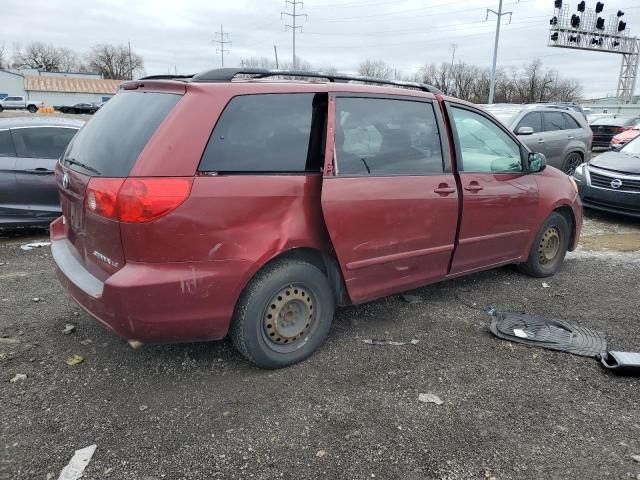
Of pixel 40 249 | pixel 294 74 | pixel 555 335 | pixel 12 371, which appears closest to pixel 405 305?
pixel 555 335

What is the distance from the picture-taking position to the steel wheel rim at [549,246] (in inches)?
201

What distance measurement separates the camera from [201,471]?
2.40m

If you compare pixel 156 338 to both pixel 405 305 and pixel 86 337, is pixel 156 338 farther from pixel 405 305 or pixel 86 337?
pixel 405 305

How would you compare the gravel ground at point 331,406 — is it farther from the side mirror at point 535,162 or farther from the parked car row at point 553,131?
the parked car row at point 553,131

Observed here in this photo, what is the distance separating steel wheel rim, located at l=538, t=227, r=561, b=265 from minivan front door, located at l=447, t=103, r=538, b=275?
41 cm

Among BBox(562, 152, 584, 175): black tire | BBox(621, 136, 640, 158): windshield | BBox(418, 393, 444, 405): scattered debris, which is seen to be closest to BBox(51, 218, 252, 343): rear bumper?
BBox(418, 393, 444, 405): scattered debris

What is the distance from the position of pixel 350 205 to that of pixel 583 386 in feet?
6.13

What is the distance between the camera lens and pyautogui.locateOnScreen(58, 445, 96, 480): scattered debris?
2355 millimetres

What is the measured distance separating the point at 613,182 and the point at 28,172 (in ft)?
27.5

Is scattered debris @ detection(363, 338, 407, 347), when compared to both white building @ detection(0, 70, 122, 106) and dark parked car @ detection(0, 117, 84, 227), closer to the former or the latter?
dark parked car @ detection(0, 117, 84, 227)

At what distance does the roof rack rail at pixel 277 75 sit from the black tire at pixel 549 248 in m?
1.97

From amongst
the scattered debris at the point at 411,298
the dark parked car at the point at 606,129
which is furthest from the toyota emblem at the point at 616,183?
the dark parked car at the point at 606,129

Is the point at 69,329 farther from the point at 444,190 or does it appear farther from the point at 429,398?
the point at 444,190

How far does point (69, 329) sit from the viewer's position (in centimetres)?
379
